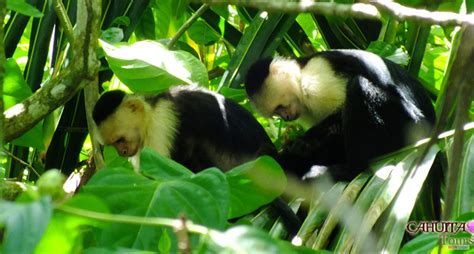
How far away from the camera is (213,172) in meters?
2.03

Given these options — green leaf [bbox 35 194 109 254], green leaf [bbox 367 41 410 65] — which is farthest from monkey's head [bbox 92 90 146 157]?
green leaf [bbox 35 194 109 254]

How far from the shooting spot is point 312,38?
5.74 m

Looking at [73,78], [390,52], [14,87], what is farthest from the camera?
[390,52]

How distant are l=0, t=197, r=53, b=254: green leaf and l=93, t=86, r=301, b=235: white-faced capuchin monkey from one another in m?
3.35

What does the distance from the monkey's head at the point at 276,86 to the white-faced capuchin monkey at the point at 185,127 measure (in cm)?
28

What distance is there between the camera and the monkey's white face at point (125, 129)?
4.77m

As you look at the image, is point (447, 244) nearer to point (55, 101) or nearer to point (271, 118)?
point (55, 101)

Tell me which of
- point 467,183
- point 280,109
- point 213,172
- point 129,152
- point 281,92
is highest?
point 281,92

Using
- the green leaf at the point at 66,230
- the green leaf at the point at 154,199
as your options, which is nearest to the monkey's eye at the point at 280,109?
the green leaf at the point at 154,199

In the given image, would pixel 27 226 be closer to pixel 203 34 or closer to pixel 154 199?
pixel 154 199

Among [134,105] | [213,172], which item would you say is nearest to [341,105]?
[134,105]

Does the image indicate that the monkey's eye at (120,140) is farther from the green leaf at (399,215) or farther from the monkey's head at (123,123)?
the green leaf at (399,215)

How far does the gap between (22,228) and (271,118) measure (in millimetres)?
4141

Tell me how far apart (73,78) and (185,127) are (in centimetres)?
173
